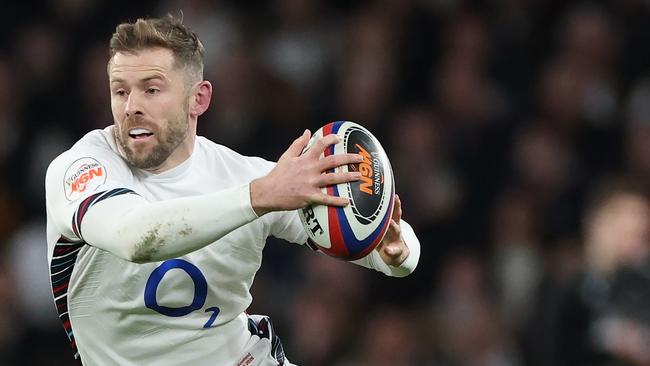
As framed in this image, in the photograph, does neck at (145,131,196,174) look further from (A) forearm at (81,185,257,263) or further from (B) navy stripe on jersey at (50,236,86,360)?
(A) forearm at (81,185,257,263)

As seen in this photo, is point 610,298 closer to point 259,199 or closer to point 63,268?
point 63,268

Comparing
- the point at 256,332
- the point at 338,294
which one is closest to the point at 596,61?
the point at 338,294

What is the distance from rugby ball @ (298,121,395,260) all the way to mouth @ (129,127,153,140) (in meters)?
0.65

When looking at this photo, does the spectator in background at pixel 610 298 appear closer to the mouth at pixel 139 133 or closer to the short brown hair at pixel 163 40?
the short brown hair at pixel 163 40

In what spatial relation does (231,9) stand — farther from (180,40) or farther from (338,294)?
(180,40)

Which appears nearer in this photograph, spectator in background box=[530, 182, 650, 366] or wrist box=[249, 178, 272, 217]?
wrist box=[249, 178, 272, 217]

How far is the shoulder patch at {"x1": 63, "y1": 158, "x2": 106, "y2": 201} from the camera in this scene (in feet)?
14.2

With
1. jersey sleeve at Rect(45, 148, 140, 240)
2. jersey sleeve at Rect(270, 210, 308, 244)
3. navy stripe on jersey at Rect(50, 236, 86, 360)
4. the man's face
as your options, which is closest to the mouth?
the man's face

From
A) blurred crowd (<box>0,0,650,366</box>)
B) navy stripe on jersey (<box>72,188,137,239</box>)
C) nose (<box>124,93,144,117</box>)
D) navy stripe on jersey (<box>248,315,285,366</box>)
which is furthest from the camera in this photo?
blurred crowd (<box>0,0,650,366</box>)

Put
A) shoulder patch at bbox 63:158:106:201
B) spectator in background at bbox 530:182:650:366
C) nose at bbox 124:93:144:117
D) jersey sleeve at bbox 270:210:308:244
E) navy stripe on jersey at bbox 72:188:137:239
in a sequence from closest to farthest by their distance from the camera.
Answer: navy stripe on jersey at bbox 72:188:137:239, shoulder patch at bbox 63:158:106:201, nose at bbox 124:93:144:117, jersey sleeve at bbox 270:210:308:244, spectator in background at bbox 530:182:650:366

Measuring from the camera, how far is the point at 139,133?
182 inches

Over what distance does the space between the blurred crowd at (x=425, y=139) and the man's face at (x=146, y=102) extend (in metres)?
3.47

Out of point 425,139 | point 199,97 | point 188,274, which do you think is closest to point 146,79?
point 199,97

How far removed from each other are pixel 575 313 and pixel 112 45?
3.91 m
